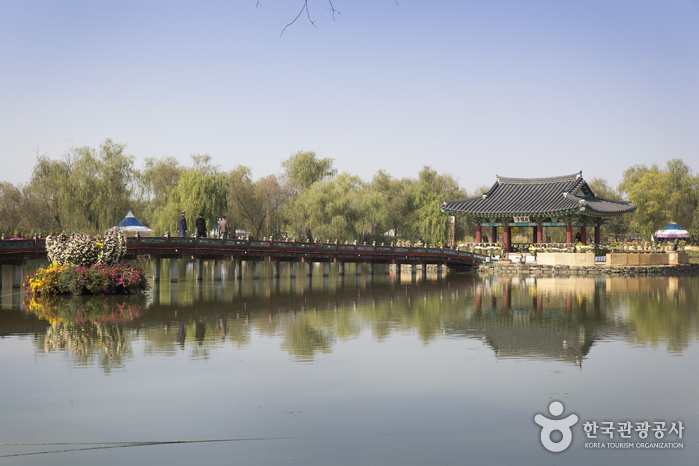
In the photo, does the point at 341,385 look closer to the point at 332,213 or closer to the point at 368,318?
the point at 368,318

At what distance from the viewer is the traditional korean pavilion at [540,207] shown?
4406cm

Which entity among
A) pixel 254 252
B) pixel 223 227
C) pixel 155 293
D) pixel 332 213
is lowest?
pixel 155 293

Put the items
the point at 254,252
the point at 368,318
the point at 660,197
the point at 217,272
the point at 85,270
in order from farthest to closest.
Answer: the point at 660,197 → the point at 217,272 → the point at 254,252 → the point at 85,270 → the point at 368,318

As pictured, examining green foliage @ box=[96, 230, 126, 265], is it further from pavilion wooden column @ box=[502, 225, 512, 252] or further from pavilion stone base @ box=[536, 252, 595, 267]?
pavilion wooden column @ box=[502, 225, 512, 252]

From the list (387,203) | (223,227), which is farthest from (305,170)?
(223,227)

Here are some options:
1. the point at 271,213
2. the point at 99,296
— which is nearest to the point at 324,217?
the point at 271,213

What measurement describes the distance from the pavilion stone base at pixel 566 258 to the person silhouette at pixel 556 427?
34498mm

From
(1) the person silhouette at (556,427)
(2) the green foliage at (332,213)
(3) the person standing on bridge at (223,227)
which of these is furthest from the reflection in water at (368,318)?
(2) the green foliage at (332,213)

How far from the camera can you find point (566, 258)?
139ft

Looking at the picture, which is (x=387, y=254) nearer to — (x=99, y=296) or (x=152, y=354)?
(x=99, y=296)

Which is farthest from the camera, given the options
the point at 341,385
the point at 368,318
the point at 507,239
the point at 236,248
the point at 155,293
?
the point at 507,239

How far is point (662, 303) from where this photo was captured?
23.4 m

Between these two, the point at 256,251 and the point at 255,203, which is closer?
the point at 256,251

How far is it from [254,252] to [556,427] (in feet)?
91.0
